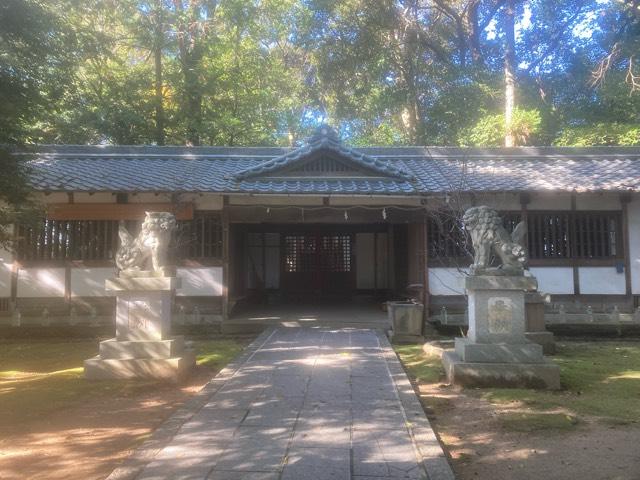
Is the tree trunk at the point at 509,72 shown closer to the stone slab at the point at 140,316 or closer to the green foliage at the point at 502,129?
the green foliage at the point at 502,129

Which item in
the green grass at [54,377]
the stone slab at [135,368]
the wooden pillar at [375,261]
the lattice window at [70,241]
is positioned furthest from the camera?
the wooden pillar at [375,261]

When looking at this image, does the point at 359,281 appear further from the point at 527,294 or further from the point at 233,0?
the point at 233,0

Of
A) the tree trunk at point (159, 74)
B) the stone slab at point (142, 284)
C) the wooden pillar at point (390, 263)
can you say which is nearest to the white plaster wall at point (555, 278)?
the wooden pillar at point (390, 263)

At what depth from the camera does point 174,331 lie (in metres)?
11.4

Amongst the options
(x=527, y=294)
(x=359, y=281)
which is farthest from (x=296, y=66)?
(x=527, y=294)

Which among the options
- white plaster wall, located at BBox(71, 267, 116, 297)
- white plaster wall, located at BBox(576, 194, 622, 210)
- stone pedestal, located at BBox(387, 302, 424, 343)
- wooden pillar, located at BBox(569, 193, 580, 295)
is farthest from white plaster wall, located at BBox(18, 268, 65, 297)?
white plaster wall, located at BBox(576, 194, 622, 210)

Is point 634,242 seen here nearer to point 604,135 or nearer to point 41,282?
point 604,135

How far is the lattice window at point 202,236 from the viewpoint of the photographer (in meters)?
12.1

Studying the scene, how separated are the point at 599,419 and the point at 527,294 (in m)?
4.27

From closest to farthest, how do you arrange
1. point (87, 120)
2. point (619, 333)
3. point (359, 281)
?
point (619, 333), point (359, 281), point (87, 120)

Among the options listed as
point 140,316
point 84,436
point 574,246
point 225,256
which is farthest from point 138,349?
point 574,246

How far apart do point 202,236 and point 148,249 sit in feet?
15.0

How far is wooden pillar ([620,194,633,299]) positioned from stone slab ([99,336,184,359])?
36.1 ft

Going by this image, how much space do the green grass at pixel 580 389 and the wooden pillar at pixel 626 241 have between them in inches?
106
